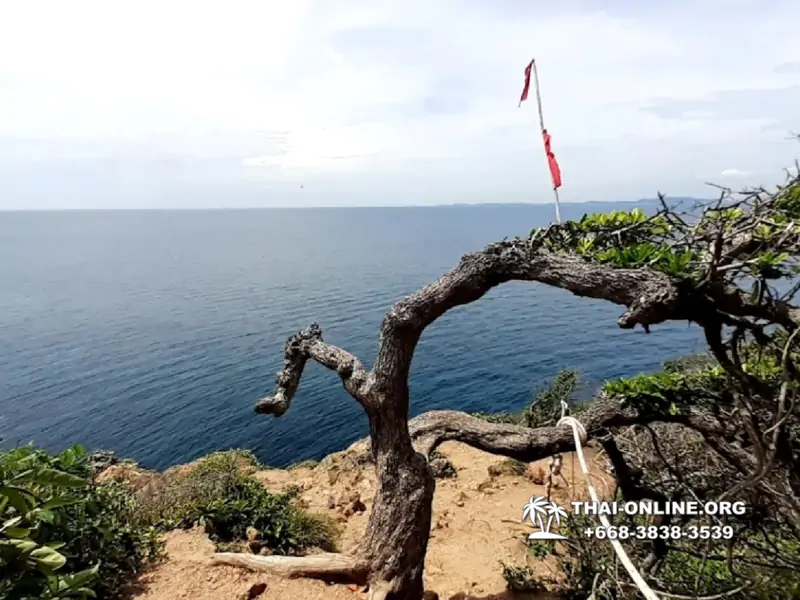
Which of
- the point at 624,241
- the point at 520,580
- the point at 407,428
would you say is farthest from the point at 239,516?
the point at 624,241

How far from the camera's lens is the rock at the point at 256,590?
20.9 feet

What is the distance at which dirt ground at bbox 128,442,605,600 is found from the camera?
21.5 ft

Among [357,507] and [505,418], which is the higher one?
[357,507]

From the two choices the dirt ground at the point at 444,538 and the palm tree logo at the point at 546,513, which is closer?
the palm tree logo at the point at 546,513

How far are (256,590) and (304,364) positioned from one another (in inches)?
108

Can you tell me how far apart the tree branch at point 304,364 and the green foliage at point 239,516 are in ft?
8.43

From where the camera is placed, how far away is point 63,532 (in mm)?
5871

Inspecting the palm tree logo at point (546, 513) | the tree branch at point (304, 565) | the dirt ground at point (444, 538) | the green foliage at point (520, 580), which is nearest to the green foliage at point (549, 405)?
the dirt ground at point (444, 538)

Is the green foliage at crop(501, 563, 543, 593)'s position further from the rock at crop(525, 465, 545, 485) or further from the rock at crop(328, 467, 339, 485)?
the rock at crop(328, 467, 339, 485)

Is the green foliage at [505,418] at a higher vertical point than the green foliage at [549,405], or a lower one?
lower

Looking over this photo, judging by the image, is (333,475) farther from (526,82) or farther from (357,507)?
(526,82)

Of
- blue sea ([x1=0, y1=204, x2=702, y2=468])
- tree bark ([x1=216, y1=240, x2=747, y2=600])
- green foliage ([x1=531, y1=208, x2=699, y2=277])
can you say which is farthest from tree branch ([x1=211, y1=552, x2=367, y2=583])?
blue sea ([x1=0, y1=204, x2=702, y2=468])

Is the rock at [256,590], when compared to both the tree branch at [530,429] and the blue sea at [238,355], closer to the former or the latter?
the tree branch at [530,429]

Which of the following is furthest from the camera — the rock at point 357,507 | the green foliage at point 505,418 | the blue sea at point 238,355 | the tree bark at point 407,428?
the blue sea at point 238,355
